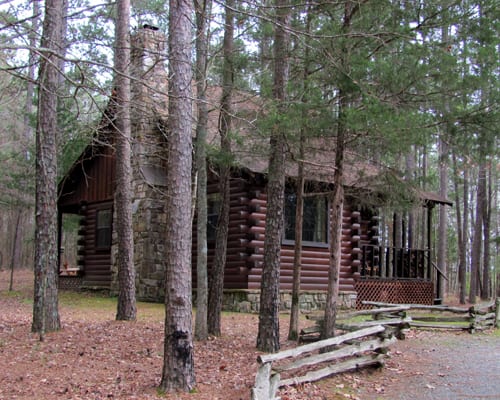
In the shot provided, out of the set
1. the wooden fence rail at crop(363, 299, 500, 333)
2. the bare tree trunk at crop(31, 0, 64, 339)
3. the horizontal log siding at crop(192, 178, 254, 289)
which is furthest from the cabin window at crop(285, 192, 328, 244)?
the bare tree trunk at crop(31, 0, 64, 339)

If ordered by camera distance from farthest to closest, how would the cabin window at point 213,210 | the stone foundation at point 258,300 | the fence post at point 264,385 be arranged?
the cabin window at point 213,210, the stone foundation at point 258,300, the fence post at point 264,385

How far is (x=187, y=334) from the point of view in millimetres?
6605

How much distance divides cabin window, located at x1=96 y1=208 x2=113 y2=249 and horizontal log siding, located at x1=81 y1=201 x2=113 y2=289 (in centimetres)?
16

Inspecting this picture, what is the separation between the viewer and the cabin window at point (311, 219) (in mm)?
15492

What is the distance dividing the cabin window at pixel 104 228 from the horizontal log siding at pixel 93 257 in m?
0.16

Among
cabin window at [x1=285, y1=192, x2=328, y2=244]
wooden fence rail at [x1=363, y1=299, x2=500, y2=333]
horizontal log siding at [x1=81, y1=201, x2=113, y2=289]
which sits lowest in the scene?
wooden fence rail at [x1=363, y1=299, x2=500, y2=333]

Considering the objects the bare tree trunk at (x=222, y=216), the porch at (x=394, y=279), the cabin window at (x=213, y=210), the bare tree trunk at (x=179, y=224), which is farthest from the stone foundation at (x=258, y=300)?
the bare tree trunk at (x=179, y=224)

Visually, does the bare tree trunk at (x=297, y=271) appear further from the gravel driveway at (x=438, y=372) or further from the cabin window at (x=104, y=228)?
the cabin window at (x=104, y=228)

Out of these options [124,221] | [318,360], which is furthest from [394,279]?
[318,360]

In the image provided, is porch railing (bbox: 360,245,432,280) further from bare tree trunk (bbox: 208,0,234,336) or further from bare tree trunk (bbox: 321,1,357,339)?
bare tree trunk (bbox: 321,1,357,339)

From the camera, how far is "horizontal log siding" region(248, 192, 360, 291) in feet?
48.1

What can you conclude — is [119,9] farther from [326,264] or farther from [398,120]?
[326,264]

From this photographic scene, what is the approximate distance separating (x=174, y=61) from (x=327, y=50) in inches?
111

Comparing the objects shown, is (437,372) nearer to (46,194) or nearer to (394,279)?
(46,194)
